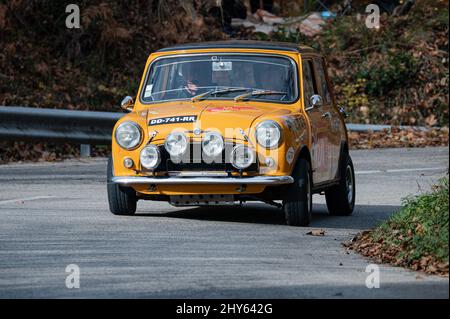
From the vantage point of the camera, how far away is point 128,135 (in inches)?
494

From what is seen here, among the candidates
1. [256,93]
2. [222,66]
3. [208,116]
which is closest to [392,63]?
[222,66]

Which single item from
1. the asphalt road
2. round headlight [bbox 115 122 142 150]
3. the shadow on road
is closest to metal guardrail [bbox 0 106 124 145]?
the asphalt road

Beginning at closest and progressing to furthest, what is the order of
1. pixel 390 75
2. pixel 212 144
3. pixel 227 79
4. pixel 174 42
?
pixel 212 144
pixel 227 79
pixel 390 75
pixel 174 42

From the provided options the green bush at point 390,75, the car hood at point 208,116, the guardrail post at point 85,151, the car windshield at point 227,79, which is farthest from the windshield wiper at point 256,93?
the green bush at point 390,75

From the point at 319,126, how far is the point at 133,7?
15179mm

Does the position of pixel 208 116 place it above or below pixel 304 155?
above

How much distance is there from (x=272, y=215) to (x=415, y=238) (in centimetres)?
388

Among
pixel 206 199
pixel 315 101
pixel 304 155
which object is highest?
pixel 315 101

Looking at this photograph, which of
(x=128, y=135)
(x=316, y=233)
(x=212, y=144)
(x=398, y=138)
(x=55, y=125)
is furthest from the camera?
(x=398, y=138)

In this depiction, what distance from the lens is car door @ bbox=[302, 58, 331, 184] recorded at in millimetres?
13047

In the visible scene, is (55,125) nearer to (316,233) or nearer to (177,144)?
(177,144)

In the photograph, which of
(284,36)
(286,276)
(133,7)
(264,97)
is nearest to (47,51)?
(133,7)

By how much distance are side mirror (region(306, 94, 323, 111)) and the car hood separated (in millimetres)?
425

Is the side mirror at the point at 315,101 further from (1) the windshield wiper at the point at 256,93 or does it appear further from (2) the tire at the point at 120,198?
(2) the tire at the point at 120,198
